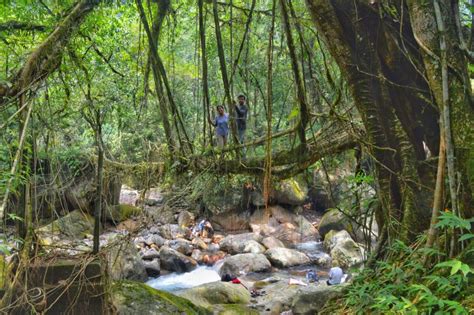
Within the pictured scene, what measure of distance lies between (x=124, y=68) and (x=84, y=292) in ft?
14.9

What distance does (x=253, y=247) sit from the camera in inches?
421

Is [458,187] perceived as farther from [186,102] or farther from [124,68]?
[186,102]

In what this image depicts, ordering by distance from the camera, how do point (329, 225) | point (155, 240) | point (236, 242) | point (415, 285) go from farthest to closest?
point (329, 225) < point (155, 240) < point (236, 242) < point (415, 285)

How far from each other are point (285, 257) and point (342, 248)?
1258 mm

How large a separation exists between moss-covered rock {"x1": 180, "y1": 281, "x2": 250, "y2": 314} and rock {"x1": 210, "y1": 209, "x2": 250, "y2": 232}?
565 centimetres

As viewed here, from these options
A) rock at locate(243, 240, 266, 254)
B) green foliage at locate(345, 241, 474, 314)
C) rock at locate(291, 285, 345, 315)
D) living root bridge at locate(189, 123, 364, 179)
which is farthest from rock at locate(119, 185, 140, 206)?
green foliage at locate(345, 241, 474, 314)

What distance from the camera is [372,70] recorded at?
11.7 feet

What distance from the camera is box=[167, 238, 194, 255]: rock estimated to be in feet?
35.3

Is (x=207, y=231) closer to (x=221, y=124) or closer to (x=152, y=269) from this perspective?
(x=152, y=269)

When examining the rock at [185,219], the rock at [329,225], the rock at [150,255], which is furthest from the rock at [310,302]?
the rock at [185,219]

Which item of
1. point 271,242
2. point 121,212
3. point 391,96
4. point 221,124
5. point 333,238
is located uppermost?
point 221,124

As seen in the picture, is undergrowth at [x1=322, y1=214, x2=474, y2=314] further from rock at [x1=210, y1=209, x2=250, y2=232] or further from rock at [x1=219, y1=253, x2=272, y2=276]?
rock at [x1=210, y1=209, x2=250, y2=232]

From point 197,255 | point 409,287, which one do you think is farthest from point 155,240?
point 409,287

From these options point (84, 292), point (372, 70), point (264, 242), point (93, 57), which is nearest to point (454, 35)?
point (372, 70)
